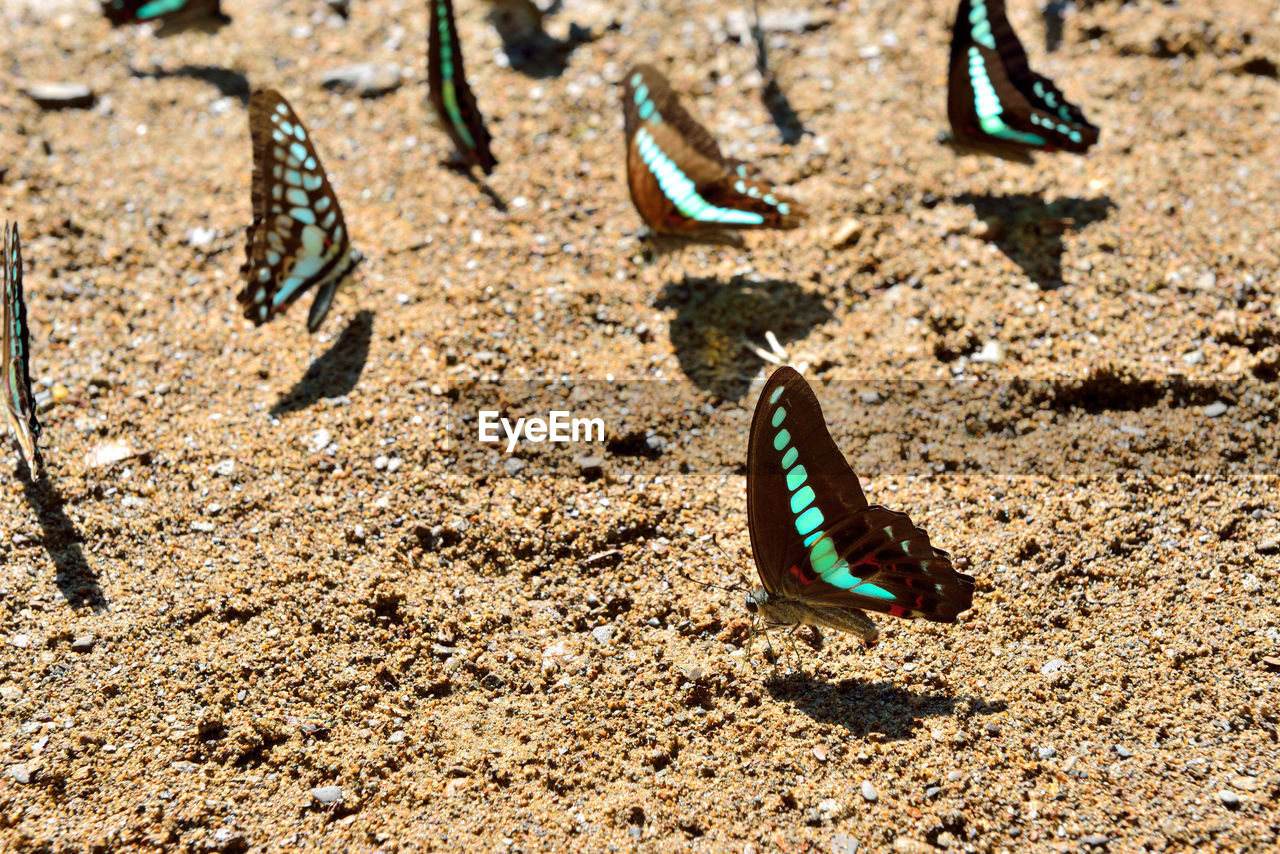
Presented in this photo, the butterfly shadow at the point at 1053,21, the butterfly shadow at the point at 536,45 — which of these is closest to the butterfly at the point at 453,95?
the butterfly shadow at the point at 536,45

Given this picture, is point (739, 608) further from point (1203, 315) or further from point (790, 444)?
point (1203, 315)

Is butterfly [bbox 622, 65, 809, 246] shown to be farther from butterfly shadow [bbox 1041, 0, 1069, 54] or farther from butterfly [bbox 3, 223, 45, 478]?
butterfly [bbox 3, 223, 45, 478]

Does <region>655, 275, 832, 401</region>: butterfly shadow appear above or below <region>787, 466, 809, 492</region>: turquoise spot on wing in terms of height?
below

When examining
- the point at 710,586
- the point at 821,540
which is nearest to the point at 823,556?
the point at 821,540

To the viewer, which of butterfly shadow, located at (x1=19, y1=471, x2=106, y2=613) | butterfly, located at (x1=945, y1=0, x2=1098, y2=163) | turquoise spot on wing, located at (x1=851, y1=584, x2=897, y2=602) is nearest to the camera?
turquoise spot on wing, located at (x1=851, y1=584, x2=897, y2=602)

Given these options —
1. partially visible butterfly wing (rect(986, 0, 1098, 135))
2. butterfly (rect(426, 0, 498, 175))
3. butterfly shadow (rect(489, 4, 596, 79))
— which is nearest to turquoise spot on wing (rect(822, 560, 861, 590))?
partially visible butterfly wing (rect(986, 0, 1098, 135))

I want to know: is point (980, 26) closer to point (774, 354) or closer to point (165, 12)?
point (774, 354)

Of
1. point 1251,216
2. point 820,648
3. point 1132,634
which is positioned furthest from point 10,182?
point 1251,216
